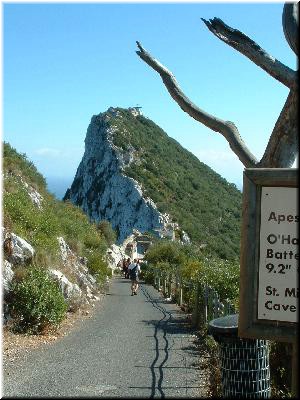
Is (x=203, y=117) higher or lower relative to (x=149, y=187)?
lower

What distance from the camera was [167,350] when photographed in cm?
995

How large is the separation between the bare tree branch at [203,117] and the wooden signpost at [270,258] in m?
1.75

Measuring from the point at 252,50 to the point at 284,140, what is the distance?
0.89 m

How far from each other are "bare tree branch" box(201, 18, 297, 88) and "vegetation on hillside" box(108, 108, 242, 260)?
2096 inches

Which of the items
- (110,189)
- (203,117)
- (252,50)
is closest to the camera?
(252,50)

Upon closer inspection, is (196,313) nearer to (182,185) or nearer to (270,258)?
(270,258)

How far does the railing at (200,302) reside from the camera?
10110mm

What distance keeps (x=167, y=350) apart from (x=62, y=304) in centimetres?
293

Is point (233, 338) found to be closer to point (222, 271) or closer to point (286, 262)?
point (286, 262)

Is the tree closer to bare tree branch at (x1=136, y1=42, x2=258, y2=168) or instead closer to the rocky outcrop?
bare tree branch at (x1=136, y1=42, x2=258, y2=168)

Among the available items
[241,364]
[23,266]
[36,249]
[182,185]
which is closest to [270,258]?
[241,364]

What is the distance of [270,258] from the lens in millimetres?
3207

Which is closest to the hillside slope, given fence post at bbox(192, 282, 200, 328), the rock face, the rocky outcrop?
the rock face

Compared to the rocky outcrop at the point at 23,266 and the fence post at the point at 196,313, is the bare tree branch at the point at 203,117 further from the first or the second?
the fence post at the point at 196,313
